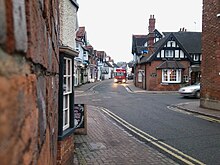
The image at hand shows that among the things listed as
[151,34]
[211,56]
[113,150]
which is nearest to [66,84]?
[113,150]

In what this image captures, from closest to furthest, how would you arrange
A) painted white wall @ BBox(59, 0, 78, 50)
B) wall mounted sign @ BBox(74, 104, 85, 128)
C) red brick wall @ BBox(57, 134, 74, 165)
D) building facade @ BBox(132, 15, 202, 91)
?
1. red brick wall @ BBox(57, 134, 74, 165)
2. painted white wall @ BBox(59, 0, 78, 50)
3. wall mounted sign @ BBox(74, 104, 85, 128)
4. building facade @ BBox(132, 15, 202, 91)

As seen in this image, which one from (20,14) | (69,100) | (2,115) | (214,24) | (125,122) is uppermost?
(214,24)

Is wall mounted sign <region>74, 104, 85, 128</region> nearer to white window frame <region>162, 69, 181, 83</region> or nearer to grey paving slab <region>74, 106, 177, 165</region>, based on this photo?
grey paving slab <region>74, 106, 177, 165</region>

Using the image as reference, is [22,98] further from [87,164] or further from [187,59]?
[187,59]

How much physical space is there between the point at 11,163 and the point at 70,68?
215 inches

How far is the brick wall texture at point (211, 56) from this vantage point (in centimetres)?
1561

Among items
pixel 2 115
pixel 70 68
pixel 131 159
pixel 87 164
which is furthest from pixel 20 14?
pixel 131 159

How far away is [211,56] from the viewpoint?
53.3ft

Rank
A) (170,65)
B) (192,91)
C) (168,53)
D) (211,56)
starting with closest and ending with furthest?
1. (211,56)
2. (192,91)
3. (170,65)
4. (168,53)

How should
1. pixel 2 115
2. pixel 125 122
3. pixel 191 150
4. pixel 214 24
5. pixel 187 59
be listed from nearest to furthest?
pixel 2 115, pixel 191 150, pixel 125 122, pixel 214 24, pixel 187 59

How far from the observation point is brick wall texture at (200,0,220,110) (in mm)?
15609

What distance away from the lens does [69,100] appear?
6.21 metres

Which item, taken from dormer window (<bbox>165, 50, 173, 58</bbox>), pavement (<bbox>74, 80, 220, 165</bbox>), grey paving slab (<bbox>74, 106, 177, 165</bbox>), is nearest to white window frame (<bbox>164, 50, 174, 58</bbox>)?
dormer window (<bbox>165, 50, 173, 58</bbox>)

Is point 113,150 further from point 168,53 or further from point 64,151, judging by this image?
point 168,53
